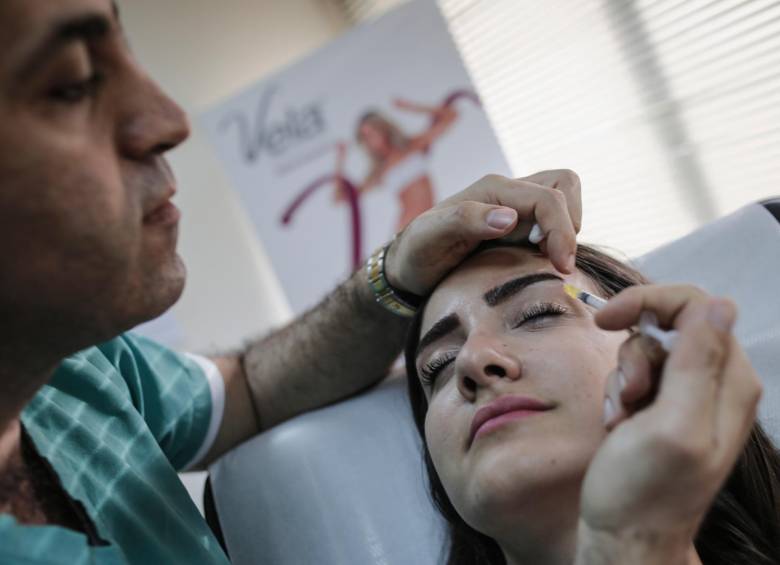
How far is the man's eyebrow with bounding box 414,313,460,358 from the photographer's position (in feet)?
3.02

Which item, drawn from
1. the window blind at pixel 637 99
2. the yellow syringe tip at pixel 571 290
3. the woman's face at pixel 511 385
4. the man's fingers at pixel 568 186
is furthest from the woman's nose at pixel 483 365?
the window blind at pixel 637 99

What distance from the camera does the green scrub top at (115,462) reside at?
0.77 m

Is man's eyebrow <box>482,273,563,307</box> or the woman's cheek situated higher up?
man's eyebrow <box>482,273,563,307</box>

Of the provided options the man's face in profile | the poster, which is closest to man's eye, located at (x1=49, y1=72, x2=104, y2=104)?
the man's face in profile

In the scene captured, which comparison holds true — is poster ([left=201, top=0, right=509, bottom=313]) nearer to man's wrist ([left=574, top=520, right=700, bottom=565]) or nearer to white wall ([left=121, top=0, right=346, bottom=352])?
white wall ([left=121, top=0, right=346, bottom=352])

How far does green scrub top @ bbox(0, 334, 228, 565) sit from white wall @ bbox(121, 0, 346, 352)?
1.32 meters

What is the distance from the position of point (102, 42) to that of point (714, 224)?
1.06m

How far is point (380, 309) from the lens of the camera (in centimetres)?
119

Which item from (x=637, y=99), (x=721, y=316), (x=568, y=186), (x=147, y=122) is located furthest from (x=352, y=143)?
(x=721, y=316)

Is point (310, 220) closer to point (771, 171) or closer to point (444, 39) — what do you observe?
point (444, 39)

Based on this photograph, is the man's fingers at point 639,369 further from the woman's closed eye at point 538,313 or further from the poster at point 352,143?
the poster at point 352,143

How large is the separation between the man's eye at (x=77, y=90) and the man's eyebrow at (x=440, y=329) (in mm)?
486

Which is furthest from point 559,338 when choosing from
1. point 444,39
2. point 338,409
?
point 444,39

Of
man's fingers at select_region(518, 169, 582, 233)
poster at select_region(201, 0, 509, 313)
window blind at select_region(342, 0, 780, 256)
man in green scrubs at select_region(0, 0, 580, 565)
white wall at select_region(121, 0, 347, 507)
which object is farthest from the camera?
white wall at select_region(121, 0, 347, 507)
